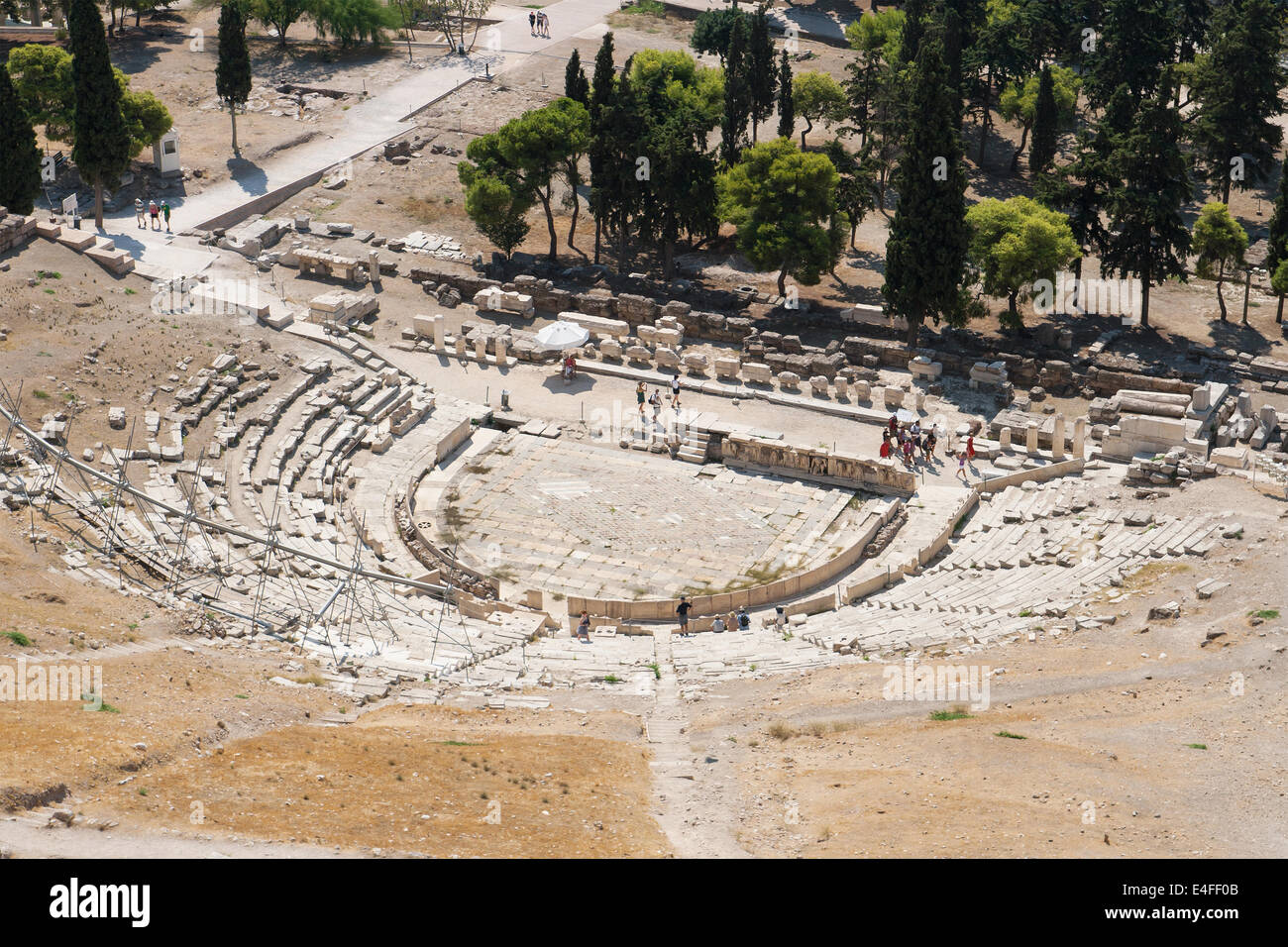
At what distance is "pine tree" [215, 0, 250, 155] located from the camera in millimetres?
85875

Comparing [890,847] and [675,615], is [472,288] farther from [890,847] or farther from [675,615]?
[890,847]

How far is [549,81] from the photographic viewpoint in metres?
98.9

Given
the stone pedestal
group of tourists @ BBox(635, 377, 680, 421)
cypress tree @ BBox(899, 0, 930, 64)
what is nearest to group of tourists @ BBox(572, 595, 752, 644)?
group of tourists @ BBox(635, 377, 680, 421)

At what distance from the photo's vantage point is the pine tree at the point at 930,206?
66625 mm

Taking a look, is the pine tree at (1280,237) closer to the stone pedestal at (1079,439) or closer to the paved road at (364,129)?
the stone pedestal at (1079,439)

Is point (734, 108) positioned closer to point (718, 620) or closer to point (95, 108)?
point (95, 108)

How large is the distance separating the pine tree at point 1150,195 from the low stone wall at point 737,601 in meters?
24.3

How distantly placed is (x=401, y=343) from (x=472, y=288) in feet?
20.9

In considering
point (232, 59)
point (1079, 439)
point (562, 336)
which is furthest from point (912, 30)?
point (1079, 439)

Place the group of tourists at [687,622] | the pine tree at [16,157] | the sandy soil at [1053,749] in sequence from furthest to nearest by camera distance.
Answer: the pine tree at [16,157]
the group of tourists at [687,622]
the sandy soil at [1053,749]

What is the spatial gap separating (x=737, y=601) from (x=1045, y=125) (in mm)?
43719

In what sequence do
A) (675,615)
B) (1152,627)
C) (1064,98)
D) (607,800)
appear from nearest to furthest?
(607,800)
(1152,627)
(675,615)
(1064,98)

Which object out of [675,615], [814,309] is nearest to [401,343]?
[814,309]

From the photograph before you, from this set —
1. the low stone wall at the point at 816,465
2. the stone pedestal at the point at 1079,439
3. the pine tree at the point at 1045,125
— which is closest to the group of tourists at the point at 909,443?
the low stone wall at the point at 816,465
